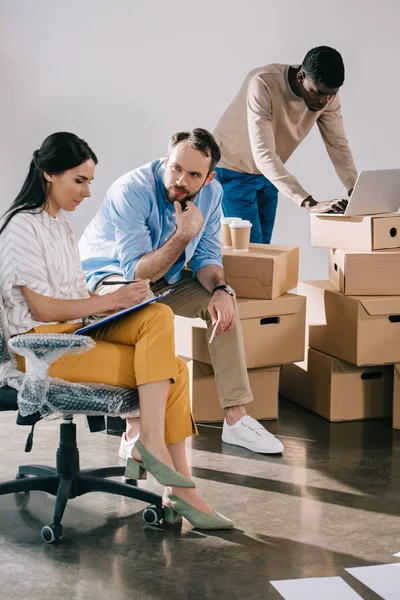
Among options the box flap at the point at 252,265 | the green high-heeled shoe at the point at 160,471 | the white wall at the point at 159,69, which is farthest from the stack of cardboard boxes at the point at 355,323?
the white wall at the point at 159,69

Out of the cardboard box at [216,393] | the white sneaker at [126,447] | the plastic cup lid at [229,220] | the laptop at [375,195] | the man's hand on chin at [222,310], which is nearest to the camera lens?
the white sneaker at [126,447]

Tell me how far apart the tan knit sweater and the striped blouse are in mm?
1332

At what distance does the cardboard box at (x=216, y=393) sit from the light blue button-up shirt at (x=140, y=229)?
0.41m

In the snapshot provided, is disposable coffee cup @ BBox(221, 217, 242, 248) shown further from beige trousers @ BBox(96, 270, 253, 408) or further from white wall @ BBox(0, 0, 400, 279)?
white wall @ BBox(0, 0, 400, 279)

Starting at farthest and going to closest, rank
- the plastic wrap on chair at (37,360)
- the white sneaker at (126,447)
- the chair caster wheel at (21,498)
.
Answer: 1. the white sneaker at (126,447)
2. the chair caster wheel at (21,498)
3. the plastic wrap on chair at (37,360)

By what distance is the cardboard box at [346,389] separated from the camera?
371 centimetres

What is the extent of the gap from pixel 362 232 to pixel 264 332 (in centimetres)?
54

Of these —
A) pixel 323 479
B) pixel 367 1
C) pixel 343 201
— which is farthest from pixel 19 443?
pixel 367 1

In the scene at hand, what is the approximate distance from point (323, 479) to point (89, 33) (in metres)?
3.02

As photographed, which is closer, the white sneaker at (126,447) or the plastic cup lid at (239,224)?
the white sneaker at (126,447)

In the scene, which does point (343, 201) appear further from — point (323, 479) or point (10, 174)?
point (10, 174)

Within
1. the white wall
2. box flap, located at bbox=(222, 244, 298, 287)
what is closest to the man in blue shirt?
box flap, located at bbox=(222, 244, 298, 287)

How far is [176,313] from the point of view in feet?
11.3

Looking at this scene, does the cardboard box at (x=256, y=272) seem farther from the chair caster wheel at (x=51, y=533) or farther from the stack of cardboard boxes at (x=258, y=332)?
the chair caster wheel at (x=51, y=533)
